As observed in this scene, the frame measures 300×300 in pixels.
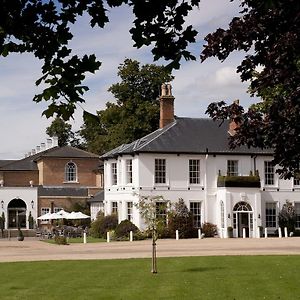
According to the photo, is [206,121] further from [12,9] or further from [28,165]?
[12,9]

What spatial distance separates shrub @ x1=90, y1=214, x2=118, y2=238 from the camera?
44.6 m

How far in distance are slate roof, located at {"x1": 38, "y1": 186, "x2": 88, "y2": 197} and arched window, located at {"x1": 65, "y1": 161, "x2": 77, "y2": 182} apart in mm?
1518

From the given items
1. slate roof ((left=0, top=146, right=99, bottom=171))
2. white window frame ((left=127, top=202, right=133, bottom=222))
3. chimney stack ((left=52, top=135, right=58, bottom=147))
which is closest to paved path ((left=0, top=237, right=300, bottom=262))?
white window frame ((left=127, top=202, right=133, bottom=222))

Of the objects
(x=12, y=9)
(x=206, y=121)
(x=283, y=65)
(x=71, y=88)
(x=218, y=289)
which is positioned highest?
(x=206, y=121)

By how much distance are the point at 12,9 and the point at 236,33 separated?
927 cm

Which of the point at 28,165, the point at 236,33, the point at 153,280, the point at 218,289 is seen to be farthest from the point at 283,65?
the point at 28,165

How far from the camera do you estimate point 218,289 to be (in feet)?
49.1

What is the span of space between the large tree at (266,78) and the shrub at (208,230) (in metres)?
28.8

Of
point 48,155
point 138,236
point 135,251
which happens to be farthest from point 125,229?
point 48,155

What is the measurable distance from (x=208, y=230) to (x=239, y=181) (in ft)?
13.2

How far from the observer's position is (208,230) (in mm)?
43969

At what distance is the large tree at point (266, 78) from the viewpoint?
12.7 m

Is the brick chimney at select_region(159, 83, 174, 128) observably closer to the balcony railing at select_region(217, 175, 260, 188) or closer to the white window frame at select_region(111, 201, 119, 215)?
the balcony railing at select_region(217, 175, 260, 188)

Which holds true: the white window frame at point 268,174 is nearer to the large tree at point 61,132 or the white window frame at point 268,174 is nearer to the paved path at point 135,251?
the paved path at point 135,251
